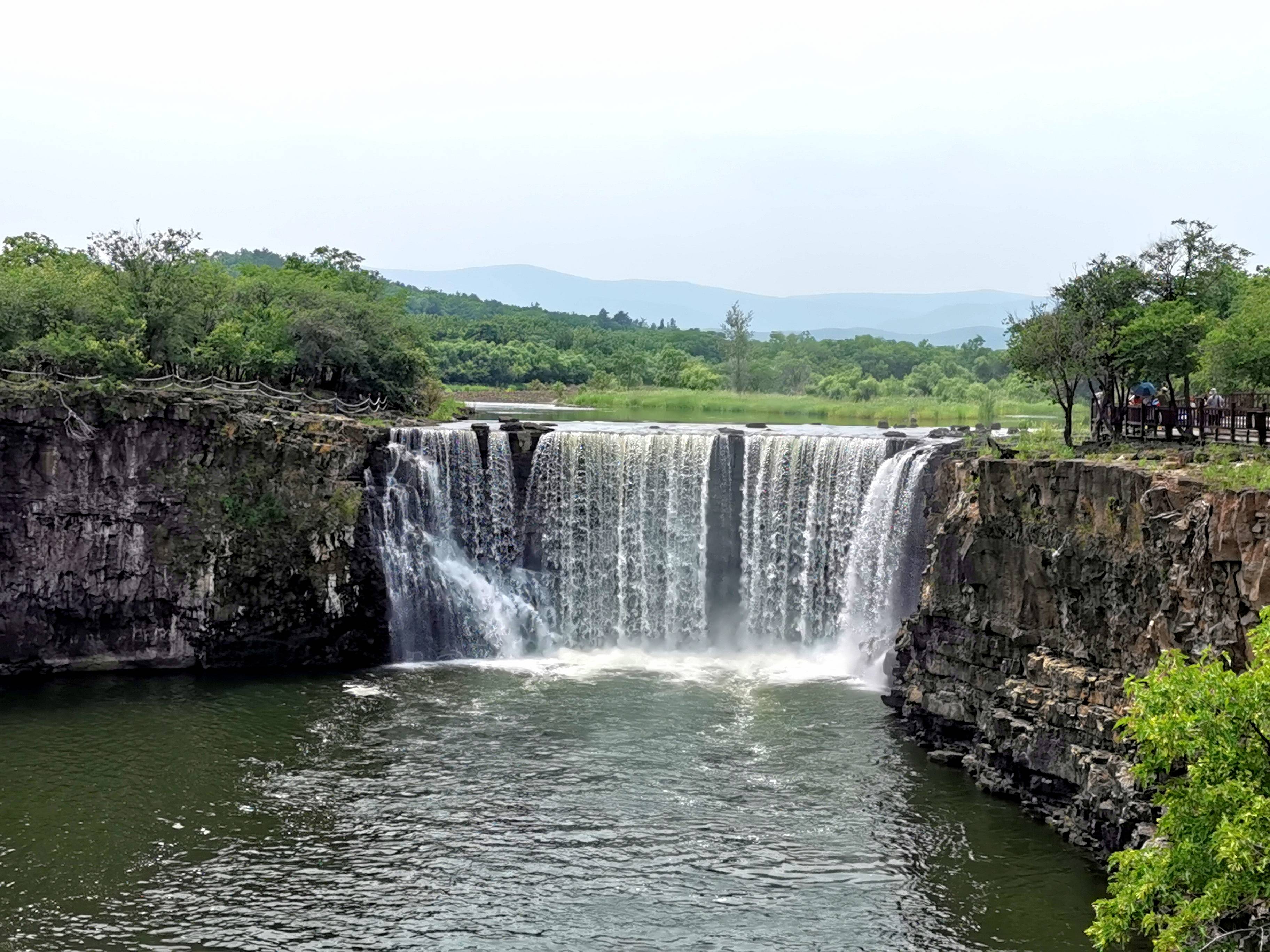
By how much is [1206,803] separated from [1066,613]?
12451mm

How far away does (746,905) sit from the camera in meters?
24.7

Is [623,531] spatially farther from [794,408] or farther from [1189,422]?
[794,408]

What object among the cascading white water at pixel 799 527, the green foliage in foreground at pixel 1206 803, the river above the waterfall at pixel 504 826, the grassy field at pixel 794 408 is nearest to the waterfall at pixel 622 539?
the cascading white water at pixel 799 527

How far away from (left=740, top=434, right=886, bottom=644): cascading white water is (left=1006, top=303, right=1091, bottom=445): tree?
5.00 meters

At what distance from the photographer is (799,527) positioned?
140ft

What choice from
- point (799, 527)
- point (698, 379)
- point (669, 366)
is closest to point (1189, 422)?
point (799, 527)

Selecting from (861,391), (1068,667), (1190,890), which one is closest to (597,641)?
(1068,667)

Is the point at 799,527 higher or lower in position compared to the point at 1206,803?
higher

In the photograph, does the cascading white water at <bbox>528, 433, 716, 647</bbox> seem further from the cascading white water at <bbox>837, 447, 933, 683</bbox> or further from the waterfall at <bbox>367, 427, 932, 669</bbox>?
the cascading white water at <bbox>837, 447, 933, 683</bbox>

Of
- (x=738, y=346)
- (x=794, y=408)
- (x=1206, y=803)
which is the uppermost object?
(x=738, y=346)

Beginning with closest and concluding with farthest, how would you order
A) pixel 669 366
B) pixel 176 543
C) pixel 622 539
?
pixel 176 543, pixel 622 539, pixel 669 366

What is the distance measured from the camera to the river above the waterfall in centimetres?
2397

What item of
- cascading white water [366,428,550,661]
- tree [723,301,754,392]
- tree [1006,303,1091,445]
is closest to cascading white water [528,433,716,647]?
cascading white water [366,428,550,661]

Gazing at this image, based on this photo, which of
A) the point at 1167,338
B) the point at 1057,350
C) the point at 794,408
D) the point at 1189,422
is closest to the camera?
the point at 1189,422
